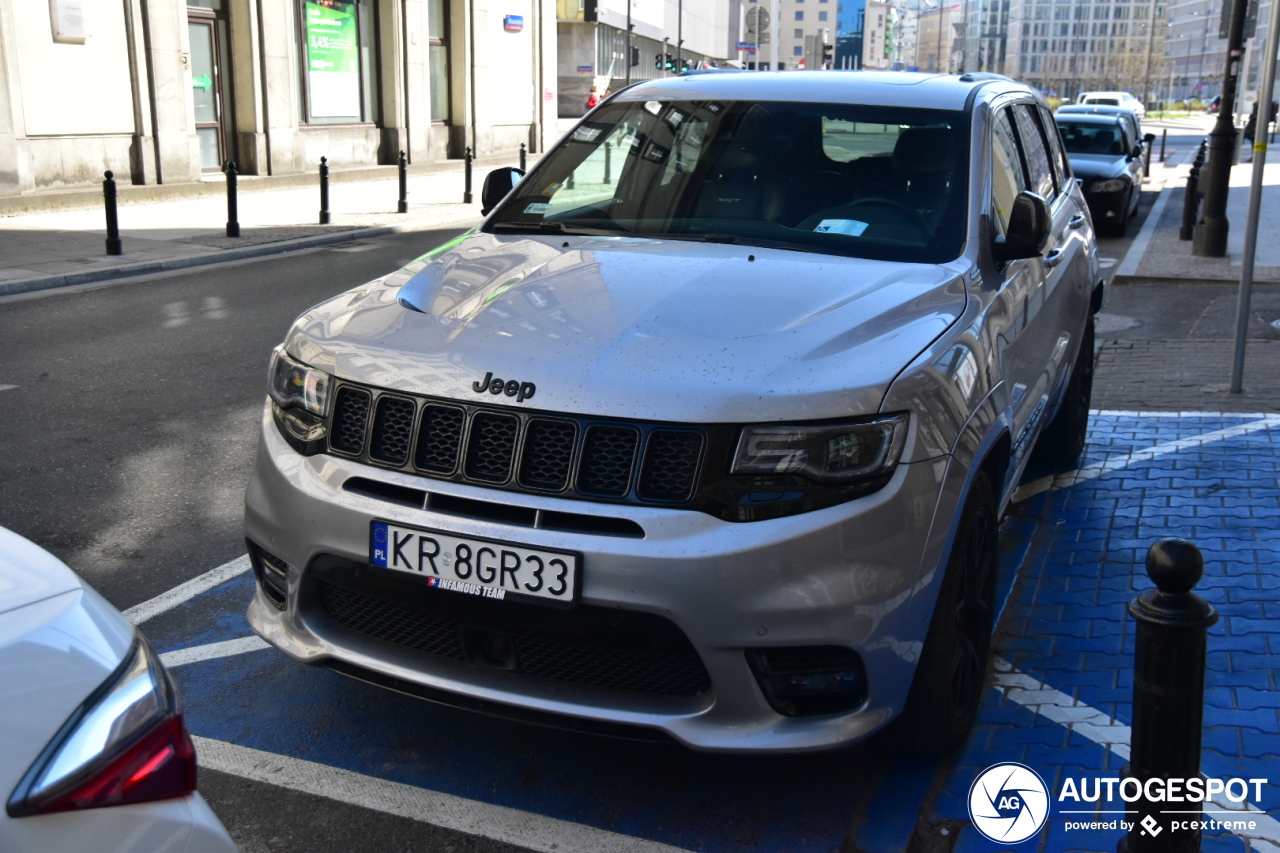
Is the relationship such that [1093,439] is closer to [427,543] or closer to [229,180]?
[427,543]

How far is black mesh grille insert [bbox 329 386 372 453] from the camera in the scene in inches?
123

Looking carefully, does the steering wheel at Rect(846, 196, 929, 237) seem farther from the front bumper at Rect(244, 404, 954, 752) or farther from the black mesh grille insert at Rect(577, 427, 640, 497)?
the black mesh grille insert at Rect(577, 427, 640, 497)

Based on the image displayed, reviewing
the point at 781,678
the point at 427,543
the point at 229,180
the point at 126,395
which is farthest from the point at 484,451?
the point at 229,180

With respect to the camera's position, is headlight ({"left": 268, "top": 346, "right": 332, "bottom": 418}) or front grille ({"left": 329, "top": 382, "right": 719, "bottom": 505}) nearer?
front grille ({"left": 329, "top": 382, "right": 719, "bottom": 505})

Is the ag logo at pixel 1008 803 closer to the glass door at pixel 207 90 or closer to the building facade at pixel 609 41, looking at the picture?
the glass door at pixel 207 90

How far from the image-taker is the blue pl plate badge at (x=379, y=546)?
2.96m

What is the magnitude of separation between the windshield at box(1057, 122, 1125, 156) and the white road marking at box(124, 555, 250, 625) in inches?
679

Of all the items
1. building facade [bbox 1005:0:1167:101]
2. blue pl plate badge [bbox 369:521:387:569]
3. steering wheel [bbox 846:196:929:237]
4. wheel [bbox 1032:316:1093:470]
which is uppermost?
building facade [bbox 1005:0:1167:101]

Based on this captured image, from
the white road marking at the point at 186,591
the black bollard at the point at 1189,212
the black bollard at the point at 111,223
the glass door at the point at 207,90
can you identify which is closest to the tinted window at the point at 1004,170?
the white road marking at the point at 186,591

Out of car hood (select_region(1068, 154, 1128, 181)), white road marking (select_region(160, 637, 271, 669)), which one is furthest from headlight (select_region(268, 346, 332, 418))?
car hood (select_region(1068, 154, 1128, 181))

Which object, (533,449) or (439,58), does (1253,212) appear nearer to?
(533,449)

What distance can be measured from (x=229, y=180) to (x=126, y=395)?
28.0ft

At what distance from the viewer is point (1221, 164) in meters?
14.4

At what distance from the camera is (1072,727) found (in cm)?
357
